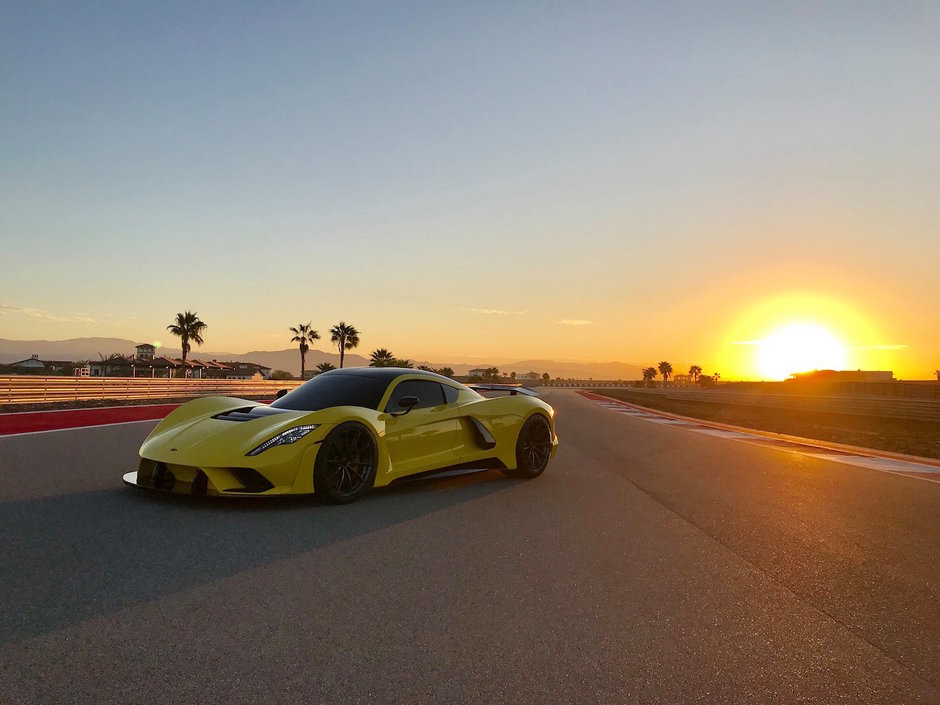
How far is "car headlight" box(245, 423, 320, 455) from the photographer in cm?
639

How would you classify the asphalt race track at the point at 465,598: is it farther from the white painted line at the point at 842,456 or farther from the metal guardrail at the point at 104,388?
the metal guardrail at the point at 104,388

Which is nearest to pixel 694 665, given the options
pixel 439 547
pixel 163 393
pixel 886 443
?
pixel 439 547

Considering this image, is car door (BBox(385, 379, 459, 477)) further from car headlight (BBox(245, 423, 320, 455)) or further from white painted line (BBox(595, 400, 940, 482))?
white painted line (BBox(595, 400, 940, 482))

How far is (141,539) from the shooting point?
5.17m

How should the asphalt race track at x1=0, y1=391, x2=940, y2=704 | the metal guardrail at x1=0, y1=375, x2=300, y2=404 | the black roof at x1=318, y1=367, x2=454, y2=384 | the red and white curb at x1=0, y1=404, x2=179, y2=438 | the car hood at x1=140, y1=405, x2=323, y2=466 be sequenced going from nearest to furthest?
the asphalt race track at x1=0, y1=391, x2=940, y2=704, the car hood at x1=140, y1=405, x2=323, y2=466, the black roof at x1=318, y1=367, x2=454, y2=384, the red and white curb at x1=0, y1=404, x2=179, y2=438, the metal guardrail at x1=0, y1=375, x2=300, y2=404

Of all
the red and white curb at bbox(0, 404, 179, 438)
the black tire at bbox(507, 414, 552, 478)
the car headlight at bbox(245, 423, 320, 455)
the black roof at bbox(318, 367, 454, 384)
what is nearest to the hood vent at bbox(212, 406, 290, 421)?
the car headlight at bbox(245, 423, 320, 455)

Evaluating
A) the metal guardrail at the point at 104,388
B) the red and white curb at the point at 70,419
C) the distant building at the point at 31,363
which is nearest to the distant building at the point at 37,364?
the distant building at the point at 31,363

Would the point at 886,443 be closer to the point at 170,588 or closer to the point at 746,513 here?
the point at 746,513

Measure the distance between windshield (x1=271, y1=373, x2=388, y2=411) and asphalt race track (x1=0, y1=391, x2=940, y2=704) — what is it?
3.15 feet

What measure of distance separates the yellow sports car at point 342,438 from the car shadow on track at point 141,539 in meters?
0.24

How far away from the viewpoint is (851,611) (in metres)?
4.00

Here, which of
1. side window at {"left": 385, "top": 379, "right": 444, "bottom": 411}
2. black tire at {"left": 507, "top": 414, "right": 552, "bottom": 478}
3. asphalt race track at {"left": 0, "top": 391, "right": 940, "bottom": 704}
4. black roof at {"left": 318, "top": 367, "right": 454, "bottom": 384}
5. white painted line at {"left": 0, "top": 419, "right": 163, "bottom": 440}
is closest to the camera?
asphalt race track at {"left": 0, "top": 391, "right": 940, "bottom": 704}

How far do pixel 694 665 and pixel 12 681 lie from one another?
2.61 metres

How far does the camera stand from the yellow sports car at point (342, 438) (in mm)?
6398
